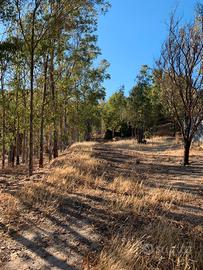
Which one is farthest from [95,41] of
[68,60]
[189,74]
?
[189,74]

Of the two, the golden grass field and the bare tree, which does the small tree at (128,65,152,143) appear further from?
the golden grass field

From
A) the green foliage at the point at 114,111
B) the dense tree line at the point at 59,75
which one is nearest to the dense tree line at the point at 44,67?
the dense tree line at the point at 59,75

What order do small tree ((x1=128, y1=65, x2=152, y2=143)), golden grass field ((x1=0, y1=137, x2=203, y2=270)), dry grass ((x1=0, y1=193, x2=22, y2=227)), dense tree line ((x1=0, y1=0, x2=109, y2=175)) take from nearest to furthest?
golden grass field ((x1=0, y1=137, x2=203, y2=270)) → dry grass ((x1=0, y1=193, x2=22, y2=227)) → dense tree line ((x1=0, y1=0, x2=109, y2=175)) → small tree ((x1=128, y1=65, x2=152, y2=143))

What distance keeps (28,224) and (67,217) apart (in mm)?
688

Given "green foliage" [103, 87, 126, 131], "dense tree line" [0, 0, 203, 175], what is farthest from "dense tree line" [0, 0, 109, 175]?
"green foliage" [103, 87, 126, 131]

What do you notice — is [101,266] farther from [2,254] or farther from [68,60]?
[68,60]

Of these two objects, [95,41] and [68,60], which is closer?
[68,60]

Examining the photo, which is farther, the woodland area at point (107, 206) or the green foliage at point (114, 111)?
the green foliage at point (114, 111)

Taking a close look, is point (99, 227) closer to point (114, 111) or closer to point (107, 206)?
point (107, 206)

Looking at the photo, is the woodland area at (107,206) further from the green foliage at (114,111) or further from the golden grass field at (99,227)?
the green foliage at (114,111)

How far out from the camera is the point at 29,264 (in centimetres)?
516

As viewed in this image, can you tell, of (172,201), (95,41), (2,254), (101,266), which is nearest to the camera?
(101,266)

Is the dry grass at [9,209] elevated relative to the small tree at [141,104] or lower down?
lower down

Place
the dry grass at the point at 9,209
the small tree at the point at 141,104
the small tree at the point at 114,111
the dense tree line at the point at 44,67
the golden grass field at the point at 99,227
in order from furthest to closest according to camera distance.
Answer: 1. the small tree at the point at 114,111
2. the small tree at the point at 141,104
3. the dense tree line at the point at 44,67
4. the dry grass at the point at 9,209
5. the golden grass field at the point at 99,227
